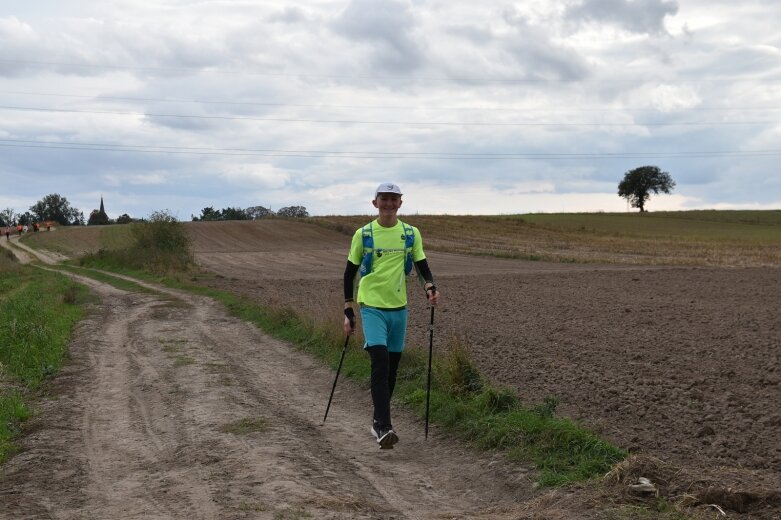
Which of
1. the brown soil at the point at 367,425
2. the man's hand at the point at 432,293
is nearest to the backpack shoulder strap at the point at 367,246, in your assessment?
the man's hand at the point at 432,293

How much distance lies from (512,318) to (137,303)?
443 inches

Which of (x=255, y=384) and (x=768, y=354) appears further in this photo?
(x=768, y=354)

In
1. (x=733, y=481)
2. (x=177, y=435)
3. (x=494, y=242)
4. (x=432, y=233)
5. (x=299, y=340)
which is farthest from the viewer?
(x=432, y=233)

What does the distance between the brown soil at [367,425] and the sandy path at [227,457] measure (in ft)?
0.08

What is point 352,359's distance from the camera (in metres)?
12.5

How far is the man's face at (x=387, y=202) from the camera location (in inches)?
313

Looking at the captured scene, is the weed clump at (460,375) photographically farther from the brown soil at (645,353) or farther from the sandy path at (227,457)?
the sandy path at (227,457)

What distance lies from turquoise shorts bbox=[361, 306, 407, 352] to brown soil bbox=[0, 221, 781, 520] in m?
1.00

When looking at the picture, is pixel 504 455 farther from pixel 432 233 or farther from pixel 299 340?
pixel 432 233

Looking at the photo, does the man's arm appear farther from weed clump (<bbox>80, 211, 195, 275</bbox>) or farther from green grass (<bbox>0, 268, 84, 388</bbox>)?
weed clump (<bbox>80, 211, 195, 275</bbox>)

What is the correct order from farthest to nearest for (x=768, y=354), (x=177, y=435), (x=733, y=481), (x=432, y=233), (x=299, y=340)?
(x=432, y=233)
(x=299, y=340)
(x=768, y=354)
(x=177, y=435)
(x=733, y=481)

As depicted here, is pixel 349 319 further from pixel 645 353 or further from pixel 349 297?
pixel 645 353

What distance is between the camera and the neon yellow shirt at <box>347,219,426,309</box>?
804 centimetres

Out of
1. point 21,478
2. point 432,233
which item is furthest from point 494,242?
point 21,478
